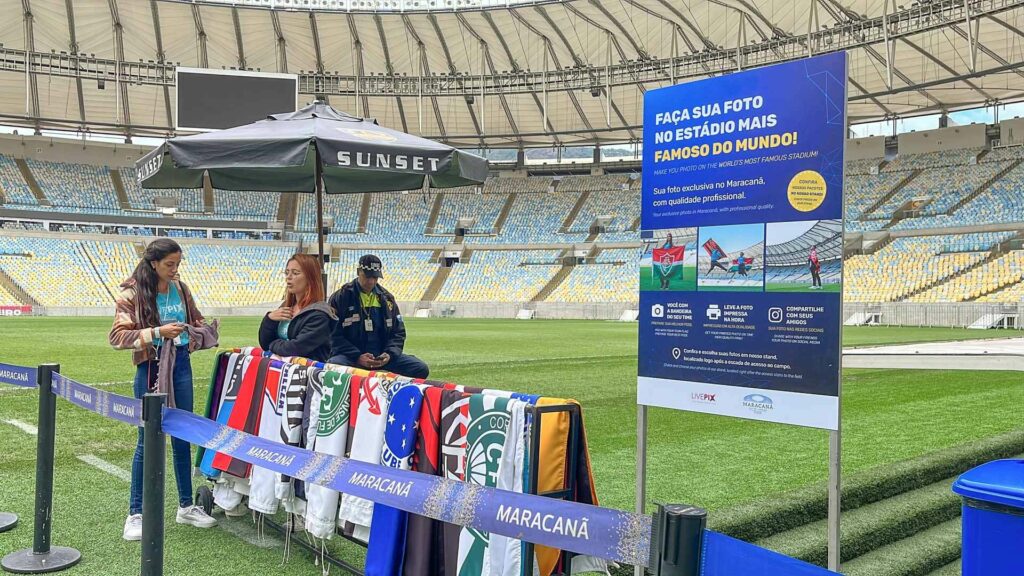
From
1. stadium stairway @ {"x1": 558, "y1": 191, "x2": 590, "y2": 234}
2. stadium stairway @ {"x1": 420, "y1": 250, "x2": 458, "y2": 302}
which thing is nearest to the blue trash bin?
stadium stairway @ {"x1": 420, "y1": 250, "x2": 458, "y2": 302}

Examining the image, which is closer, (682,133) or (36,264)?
(682,133)

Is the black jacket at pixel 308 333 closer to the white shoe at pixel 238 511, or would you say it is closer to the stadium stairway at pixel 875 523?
the white shoe at pixel 238 511

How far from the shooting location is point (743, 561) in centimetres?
170

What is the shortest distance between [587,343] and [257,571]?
662 inches

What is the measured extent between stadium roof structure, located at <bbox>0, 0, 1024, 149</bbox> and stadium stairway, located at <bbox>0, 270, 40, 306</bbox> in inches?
301

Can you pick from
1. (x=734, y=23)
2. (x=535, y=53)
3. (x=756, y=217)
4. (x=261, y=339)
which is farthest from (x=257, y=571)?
(x=535, y=53)

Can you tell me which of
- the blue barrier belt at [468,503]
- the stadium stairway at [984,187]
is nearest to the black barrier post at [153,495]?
the blue barrier belt at [468,503]

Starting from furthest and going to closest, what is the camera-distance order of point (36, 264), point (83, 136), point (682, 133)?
point (83, 136)
point (36, 264)
point (682, 133)

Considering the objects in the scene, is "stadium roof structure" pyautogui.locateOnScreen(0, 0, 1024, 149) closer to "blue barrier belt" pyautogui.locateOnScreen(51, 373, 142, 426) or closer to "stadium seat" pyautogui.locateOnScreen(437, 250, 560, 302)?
"stadium seat" pyautogui.locateOnScreen(437, 250, 560, 302)

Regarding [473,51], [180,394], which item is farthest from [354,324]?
[473,51]

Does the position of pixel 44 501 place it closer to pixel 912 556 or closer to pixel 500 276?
pixel 912 556

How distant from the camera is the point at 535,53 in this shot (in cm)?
3703

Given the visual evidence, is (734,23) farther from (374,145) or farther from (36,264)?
(36,264)

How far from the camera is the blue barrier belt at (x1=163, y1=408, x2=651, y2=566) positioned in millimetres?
1855
